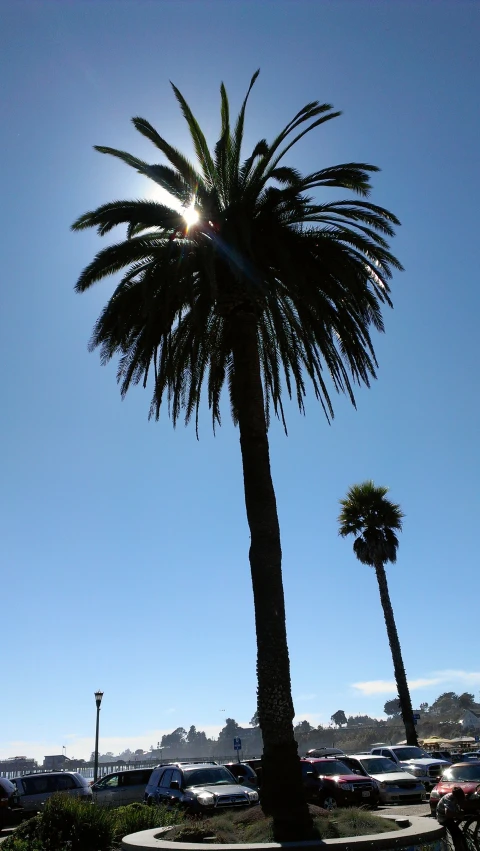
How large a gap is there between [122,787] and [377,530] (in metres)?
22.6

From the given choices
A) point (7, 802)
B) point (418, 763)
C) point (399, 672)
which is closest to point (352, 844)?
point (7, 802)

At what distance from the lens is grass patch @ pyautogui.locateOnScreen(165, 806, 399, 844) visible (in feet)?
34.1

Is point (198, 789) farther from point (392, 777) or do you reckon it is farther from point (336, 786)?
point (392, 777)

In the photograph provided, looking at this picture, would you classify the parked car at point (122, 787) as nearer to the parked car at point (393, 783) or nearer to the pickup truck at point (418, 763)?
the parked car at point (393, 783)

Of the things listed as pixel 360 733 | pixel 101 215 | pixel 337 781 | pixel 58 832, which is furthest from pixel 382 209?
pixel 360 733

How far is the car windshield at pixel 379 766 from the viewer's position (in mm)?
23705

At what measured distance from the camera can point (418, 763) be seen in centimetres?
2659

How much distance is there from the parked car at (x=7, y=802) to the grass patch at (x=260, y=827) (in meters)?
11.3

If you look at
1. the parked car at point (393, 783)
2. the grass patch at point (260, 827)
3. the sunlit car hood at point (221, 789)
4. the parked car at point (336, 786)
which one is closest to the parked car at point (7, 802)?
the sunlit car hood at point (221, 789)

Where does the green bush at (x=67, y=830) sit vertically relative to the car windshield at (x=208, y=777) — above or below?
below

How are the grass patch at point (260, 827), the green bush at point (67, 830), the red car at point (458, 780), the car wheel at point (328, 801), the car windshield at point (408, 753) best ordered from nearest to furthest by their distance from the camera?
1. the grass patch at point (260, 827)
2. the green bush at point (67, 830)
3. the red car at point (458, 780)
4. the car wheel at point (328, 801)
5. the car windshield at point (408, 753)

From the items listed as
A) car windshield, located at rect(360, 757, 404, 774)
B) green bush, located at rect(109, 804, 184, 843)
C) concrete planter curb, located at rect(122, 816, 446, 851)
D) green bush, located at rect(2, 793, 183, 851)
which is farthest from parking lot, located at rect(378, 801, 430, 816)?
concrete planter curb, located at rect(122, 816, 446, 851)

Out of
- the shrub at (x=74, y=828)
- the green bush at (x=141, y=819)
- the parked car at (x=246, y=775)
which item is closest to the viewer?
the shrub at (x=74, y=828)

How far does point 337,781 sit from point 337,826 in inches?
439
